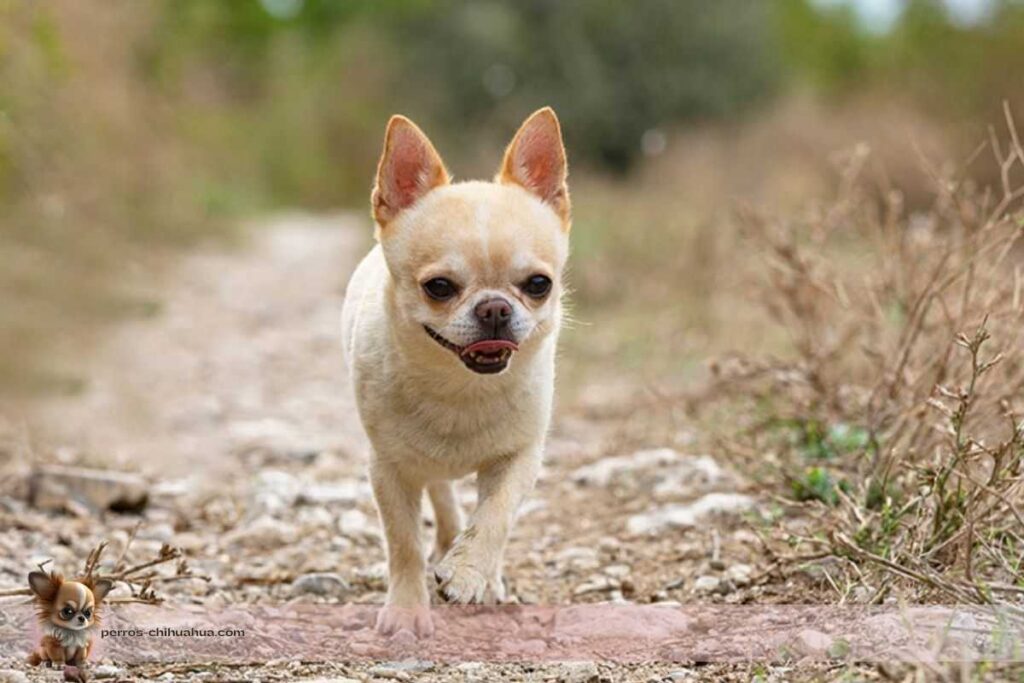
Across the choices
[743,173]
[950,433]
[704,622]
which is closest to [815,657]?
[704,622]

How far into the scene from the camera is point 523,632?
3.87 meters

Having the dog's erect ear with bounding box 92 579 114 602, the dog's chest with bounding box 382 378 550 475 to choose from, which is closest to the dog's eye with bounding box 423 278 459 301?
the dog's chest with bounding box 382 378 550 475

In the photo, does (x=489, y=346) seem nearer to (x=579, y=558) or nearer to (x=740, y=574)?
(x=740, y=574)

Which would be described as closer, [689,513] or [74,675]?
[74,675]

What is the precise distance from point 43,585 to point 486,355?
1283 millimetres

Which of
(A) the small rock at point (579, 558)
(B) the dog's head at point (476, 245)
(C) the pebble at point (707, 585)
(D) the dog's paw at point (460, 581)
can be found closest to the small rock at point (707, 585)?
(C) the pebble at point (707, 585)

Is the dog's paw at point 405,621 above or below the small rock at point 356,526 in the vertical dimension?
below

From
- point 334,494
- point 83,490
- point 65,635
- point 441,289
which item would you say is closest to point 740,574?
point 441,289

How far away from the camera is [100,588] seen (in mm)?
3236

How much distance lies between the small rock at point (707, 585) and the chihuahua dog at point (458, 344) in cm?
64

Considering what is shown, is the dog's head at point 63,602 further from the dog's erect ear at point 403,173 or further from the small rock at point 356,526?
the small rock at point 356,526

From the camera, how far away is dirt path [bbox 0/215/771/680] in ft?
14.6

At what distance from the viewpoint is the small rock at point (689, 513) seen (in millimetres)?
4937

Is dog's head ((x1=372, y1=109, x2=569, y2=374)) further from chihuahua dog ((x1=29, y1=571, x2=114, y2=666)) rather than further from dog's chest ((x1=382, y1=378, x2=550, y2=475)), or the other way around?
chihuahua dog ((x1=29, y1=571, x2=114, y2=666))
